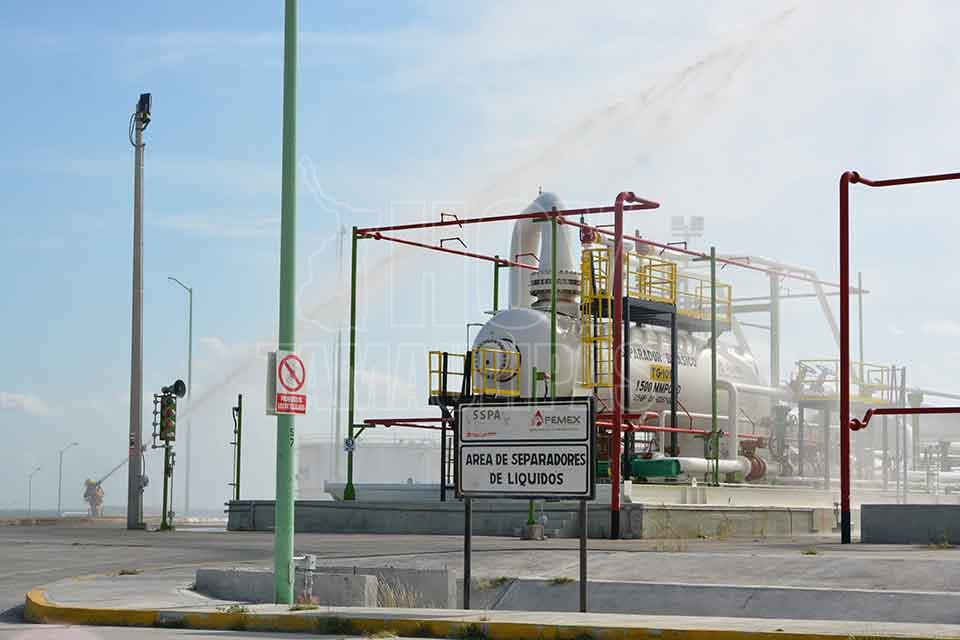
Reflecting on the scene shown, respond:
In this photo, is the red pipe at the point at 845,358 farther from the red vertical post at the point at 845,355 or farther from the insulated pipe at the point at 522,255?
the insulated pipe at the point at 522,255

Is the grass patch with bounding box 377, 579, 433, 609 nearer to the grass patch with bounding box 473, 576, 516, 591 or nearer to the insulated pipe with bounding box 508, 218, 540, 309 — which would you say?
the grass patch with bounding box 473, 576, 516, 591

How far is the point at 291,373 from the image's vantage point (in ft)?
46.8

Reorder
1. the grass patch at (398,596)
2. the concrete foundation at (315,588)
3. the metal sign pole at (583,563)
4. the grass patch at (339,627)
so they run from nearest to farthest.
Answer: the grass patch at (339,627) < the metal sign pole at (583,563) < the concrete foundation at (315,588) < the grass patch at (398,596)

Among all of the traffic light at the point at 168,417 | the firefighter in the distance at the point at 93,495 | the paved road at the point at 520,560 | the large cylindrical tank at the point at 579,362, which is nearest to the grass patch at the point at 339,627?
the paved road at the point at 520,560

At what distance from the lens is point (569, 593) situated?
54.4 ft

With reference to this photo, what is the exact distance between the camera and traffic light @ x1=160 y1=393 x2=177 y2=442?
1518 inches

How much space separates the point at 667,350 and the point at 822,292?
15.2 m

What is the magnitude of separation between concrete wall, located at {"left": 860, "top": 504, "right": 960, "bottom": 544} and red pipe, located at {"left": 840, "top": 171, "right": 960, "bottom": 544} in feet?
5.14

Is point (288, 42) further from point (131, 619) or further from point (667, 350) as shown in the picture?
point (667, 350)

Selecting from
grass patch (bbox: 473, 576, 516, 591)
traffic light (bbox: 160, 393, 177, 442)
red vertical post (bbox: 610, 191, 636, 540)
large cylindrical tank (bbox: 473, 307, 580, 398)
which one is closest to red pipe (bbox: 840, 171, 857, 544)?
red vertical post (bbox: 610, 191, 636, 540)

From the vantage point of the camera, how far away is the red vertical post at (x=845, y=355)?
22.5 meters

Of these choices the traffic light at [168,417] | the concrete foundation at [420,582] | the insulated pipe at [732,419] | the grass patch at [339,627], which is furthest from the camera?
the traffic light at [168,417]

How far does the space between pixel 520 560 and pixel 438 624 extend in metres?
6.63

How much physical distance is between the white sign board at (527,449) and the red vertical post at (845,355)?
365 inches
